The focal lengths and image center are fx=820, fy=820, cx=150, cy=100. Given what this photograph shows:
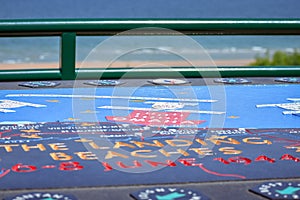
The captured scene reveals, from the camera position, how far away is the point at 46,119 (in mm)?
3965

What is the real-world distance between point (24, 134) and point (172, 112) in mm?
886

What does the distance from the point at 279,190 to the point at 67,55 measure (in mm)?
2722

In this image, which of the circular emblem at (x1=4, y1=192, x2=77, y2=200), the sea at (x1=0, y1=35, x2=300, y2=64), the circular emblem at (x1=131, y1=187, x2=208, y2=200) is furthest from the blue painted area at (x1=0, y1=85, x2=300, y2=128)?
the sea at (x1=0, y1=35, x2=300, y2=64)

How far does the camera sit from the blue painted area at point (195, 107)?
4.01 metres

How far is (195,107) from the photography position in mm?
4391

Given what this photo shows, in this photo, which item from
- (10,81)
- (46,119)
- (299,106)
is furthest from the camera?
(10,81)

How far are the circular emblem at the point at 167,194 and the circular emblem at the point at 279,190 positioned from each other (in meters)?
0.22

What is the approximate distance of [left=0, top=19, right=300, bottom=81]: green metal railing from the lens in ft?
17.3

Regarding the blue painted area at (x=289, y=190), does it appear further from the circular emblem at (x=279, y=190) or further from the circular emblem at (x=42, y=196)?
the circular emblem at (x=42, y=196)

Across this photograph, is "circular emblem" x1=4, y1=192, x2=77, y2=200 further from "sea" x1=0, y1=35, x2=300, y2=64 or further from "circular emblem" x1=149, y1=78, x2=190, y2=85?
"sea" x1=0, y1=35, x2=300, y2=64

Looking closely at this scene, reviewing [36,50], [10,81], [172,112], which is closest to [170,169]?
[172,112]

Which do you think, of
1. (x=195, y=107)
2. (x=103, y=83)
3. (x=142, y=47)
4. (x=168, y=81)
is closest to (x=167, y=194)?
(x=195, y=107)
